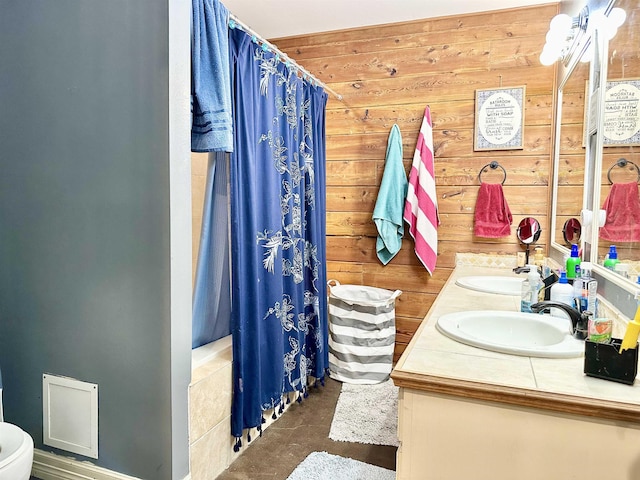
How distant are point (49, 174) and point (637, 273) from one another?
2.05m

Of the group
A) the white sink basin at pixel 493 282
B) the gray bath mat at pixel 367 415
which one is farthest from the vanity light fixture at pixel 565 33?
the gray bath mat at pixel 367 415

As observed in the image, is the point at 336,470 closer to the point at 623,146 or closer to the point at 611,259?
the point at 611,259

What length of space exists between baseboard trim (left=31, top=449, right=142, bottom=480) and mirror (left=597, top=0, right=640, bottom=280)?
6.13 feet

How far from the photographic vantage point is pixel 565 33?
6.33 feet

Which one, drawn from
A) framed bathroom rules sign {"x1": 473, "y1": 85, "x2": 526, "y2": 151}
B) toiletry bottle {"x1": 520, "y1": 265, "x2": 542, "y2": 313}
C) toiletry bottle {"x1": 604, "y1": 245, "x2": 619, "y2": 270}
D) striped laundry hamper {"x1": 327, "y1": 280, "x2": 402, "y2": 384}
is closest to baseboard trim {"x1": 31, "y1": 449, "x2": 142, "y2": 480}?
striped laundry hamper {"x1": 327, "y1": 280, "x2": 402, "y2": 384}

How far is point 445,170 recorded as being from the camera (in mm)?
2758

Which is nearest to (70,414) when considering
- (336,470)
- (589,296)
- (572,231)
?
(336,470)

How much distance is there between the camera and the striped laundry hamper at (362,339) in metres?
2.65

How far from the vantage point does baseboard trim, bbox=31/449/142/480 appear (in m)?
1.59

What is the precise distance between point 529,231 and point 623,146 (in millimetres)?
1229

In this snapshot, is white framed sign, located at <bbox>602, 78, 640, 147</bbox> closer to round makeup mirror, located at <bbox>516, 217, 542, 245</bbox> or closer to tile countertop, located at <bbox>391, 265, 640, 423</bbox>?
tile countertop, located at <bbox>391, 265, 640, 423</bbox>

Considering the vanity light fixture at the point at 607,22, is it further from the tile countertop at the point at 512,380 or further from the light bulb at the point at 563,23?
the tile countertop at the point at 512,380

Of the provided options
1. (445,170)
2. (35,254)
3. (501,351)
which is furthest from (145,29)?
(445,170)

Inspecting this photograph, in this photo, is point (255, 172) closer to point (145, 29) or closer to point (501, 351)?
point (145, 29)
